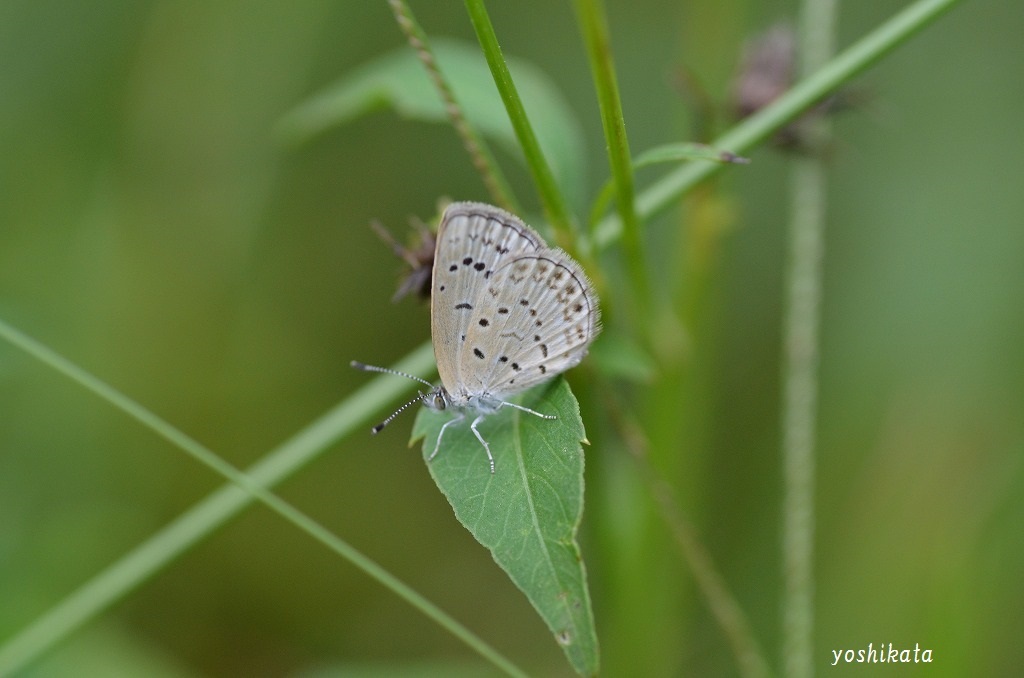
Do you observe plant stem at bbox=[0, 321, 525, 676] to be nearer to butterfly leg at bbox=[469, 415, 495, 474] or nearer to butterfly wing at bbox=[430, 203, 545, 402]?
butterfly wing at bbox=[430, 203, 545, 402]

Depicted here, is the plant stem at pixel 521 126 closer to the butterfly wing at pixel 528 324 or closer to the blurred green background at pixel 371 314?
the butterfly wing at pixel 528 324

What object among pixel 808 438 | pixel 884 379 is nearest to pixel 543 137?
pixel 808 438

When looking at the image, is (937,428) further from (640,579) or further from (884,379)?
(640,579)

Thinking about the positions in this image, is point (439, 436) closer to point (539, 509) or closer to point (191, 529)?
point (539, 509)

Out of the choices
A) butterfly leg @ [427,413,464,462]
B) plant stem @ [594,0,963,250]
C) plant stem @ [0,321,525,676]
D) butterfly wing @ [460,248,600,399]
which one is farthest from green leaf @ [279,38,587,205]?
butterfly leg @ [427,413,464,462]

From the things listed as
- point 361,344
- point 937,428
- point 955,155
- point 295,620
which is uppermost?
point 955,155

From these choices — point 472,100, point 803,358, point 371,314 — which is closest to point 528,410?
point 803,358

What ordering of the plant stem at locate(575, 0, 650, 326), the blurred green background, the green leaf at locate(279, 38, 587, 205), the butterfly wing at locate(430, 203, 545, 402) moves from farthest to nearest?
1. the blurred green background
2. the green leaf at locate(279, 38, 587, 205)
3. the butterfly wing at locate(430, 203, 545, 402)
4. the plant stem at locate(575, 0, 650, 326)
